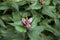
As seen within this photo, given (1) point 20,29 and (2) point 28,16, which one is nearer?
(1) point 20,29

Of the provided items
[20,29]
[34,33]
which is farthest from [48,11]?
[20,29]

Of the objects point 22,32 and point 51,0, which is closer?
point 22,32

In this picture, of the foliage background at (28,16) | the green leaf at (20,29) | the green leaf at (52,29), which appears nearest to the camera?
the green leaf at (20,29)

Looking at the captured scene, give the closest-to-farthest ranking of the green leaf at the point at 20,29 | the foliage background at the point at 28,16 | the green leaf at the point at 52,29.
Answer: the green leaf at the point at 20,29
the foliage background at the point at 28,16
the green leaf at the point at 52,29

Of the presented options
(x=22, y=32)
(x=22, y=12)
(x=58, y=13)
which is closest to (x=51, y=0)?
(x=58, y=13)

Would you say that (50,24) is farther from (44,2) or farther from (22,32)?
(22,32)

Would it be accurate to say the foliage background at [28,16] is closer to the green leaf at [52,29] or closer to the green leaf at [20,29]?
the green leaf at [52,29]

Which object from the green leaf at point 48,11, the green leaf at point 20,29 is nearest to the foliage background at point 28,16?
the green leaf at point 48,11

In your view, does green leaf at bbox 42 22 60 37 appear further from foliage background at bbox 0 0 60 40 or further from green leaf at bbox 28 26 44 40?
green leaf at bbox 28 26 44 40

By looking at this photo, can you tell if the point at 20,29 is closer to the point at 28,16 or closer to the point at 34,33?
the point at 34,33
